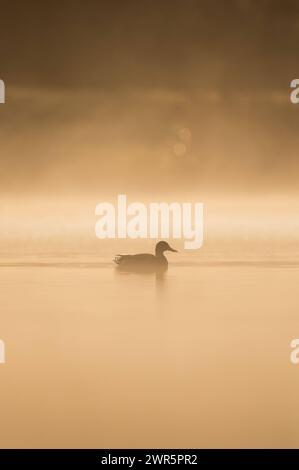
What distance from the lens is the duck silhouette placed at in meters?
→ 5.30

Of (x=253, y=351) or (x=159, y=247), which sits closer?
(x=253, y=351)

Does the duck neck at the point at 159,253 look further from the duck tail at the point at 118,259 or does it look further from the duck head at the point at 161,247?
the duck tail at the point at 118,259

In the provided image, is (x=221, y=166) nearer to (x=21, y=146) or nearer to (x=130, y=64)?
(x=130, y=64)

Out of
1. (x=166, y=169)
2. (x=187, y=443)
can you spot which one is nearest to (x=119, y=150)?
(x=166, y=169)

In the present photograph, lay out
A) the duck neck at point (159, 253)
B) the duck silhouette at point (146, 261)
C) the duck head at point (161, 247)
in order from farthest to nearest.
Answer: the duck neck at point (159, 253) → the duck silhouette at point (146, 261) → the duck head at point (161, 247)

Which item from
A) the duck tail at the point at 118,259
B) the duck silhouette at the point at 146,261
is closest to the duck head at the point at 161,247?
the duck silhouette at the point at 146,261

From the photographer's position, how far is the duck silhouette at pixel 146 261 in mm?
5300

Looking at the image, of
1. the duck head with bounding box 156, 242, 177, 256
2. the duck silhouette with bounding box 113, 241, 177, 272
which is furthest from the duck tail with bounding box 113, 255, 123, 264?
the duck head with bounding box 156, 242, 177, 256

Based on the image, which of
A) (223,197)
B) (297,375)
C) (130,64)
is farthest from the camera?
(223,197)

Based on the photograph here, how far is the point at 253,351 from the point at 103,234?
166cm

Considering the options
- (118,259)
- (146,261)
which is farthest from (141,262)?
(118,259)

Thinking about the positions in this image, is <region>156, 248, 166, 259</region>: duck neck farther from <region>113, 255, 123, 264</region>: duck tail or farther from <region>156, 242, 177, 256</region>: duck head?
<region>113, 255, 123, 264</region>: duck tail

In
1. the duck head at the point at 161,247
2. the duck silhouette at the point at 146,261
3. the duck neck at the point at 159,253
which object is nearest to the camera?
the duck head at the point at 161,247

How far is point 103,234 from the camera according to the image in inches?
199
